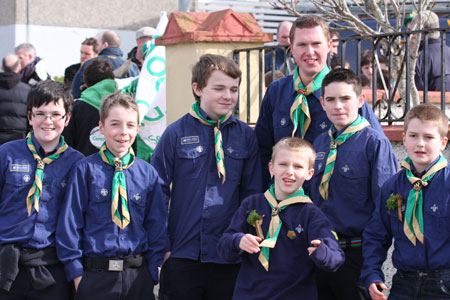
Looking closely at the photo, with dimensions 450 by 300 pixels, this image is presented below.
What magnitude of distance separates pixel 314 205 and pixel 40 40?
18134mm

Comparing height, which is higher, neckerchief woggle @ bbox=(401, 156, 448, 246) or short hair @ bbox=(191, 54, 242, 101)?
short hair @ bbox=(191, 54, 242, 101)

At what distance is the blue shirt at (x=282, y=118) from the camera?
4.75 metres

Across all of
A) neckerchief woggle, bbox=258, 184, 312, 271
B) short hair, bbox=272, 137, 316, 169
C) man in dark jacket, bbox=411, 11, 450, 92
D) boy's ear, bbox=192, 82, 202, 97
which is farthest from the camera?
man in dark jacket, bbox=411, 11, 450, 92

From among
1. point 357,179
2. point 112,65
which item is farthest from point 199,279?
point 112,65

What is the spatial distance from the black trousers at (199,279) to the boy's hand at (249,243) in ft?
2.22

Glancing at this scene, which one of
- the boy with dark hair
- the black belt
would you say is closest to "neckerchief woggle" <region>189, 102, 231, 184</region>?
the black belt

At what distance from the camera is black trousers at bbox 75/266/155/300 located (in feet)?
14.5

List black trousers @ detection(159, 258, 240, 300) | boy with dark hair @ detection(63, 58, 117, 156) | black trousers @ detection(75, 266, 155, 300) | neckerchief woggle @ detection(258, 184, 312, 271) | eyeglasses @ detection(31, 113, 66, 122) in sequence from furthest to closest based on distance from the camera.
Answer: boy with dark hair @ detection(63, 58, 117, 156)
eyeglasses @ detection(31, 113, 66, 122)
black trousers @ detection(159, 258, 240, 300)
black trousers @ detection(75, 266, 155, 300)
neckerchief woggle @ detection(258, 184, 312, 271)

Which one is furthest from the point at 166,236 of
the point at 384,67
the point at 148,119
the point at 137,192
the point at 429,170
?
the point at 384,67

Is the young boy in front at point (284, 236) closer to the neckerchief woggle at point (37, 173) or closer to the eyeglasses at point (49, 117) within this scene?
the neckerchief woggle at point (37, 173)

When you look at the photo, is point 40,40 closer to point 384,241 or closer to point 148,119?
point 148,119

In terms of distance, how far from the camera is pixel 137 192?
4566mm

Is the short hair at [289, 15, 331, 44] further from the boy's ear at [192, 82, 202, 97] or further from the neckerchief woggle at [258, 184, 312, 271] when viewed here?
the neckerchief woggle at [258, 184, 312, 271]

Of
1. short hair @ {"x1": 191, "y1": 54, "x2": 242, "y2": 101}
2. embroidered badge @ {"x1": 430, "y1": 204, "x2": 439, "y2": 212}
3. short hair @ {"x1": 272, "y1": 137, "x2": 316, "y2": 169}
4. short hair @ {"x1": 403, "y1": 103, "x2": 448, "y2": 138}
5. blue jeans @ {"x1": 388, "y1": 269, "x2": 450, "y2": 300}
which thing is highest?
short hair @ {"x1": 191, "y1": 54, "x2": 242, "y2": 101}
